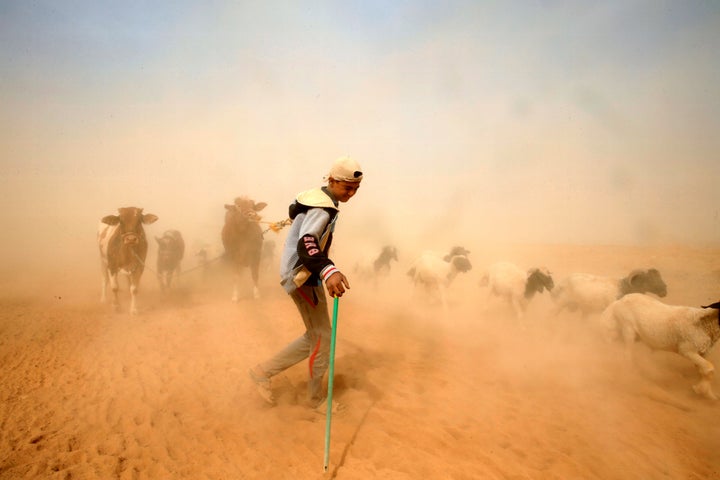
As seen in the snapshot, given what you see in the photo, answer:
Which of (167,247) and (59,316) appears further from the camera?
(167,247)

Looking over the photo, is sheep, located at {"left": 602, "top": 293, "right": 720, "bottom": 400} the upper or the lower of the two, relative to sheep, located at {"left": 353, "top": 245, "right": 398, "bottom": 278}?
upper

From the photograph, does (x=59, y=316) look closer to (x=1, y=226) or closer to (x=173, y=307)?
(x=173, y=307)

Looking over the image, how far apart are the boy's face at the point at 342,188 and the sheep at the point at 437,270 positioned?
714 centimetres

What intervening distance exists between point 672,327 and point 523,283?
366 cm

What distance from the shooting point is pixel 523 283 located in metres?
8.80

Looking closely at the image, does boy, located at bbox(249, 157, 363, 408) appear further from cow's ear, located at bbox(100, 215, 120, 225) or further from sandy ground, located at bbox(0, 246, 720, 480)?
cow's ear, located at bbox(100, 215, 120, 225)

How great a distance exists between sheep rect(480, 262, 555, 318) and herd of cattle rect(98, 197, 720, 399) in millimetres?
24

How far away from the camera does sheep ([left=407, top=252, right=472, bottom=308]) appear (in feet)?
33.1

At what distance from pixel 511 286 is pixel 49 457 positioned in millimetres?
9271

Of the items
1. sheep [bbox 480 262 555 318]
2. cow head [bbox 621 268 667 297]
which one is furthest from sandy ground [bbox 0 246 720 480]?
→ cow head [bbox 621 268 667 297]

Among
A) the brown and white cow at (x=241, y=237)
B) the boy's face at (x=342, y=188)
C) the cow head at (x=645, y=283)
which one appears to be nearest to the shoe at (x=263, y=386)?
the boy's face at (x=342, y=188)

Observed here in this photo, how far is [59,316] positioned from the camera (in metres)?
7.58

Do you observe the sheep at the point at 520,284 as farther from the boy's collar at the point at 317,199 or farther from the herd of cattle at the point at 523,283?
the boy's collar at the point at 317,199

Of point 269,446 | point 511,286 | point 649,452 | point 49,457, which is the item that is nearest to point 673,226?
point 511,286
